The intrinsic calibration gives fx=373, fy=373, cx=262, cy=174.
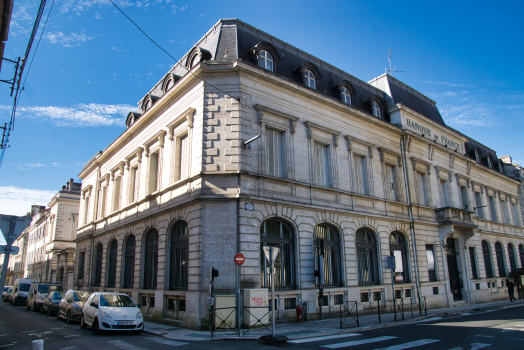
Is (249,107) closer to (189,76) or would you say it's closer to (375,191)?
(189,76)

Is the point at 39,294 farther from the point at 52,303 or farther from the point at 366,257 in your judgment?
the point at 366,257

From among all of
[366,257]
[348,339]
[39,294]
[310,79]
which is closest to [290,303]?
[348,339]

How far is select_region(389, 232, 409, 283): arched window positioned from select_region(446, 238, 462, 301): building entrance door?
208 inches

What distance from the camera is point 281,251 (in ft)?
54.0

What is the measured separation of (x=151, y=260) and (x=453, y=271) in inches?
790

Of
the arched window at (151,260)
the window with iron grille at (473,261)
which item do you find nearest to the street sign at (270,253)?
the arched window at (151,260)

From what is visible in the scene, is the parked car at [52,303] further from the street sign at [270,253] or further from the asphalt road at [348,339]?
the street sign at [270,253]

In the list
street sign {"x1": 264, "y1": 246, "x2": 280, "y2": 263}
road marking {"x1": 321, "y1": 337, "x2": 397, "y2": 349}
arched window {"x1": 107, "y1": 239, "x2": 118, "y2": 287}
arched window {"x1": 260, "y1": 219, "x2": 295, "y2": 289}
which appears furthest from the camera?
arched window {"x1": 107, "y1": 239, "x2": 118, "y2": 287}

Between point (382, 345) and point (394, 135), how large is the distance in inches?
636

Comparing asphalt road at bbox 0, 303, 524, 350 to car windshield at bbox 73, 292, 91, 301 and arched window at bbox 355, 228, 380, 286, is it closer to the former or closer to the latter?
car windshield at bbox 73, 292, 91, 301

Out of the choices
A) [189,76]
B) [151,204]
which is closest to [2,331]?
[151,204]

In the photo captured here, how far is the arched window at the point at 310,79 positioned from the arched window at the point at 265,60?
241cm

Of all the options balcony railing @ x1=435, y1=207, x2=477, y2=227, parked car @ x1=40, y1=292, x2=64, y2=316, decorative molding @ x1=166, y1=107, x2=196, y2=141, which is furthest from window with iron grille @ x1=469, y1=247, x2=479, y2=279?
parked car @ x1=40, y1=292, x2=64, y2=316

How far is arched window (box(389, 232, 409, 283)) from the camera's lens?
21.5m
